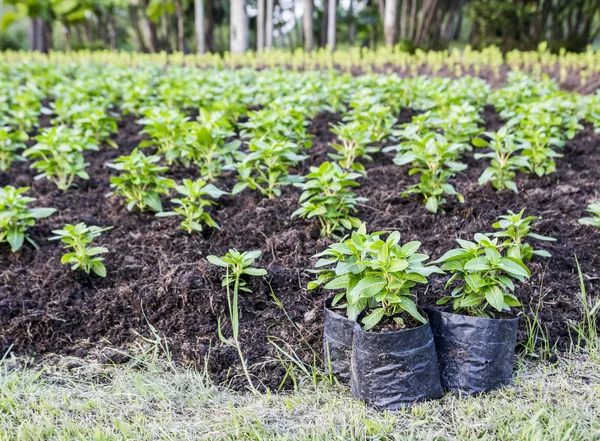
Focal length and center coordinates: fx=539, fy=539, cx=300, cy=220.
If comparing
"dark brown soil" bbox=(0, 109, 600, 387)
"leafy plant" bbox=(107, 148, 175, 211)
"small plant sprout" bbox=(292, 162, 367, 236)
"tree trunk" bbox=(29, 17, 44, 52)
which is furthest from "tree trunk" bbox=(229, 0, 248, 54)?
"small plant sprout" bbox=(292, 162, 367, 236)

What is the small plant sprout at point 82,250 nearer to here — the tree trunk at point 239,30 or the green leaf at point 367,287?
the green leaf at point 367,287

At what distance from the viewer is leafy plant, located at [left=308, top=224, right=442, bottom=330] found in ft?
6.28

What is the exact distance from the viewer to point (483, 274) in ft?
6.85

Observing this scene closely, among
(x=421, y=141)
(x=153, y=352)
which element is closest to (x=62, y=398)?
(x=153, y=352)

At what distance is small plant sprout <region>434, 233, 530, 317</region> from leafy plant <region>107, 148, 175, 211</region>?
1757mm

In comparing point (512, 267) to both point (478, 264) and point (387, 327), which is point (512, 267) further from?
point (387, 327)

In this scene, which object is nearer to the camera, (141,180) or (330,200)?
(330,200)

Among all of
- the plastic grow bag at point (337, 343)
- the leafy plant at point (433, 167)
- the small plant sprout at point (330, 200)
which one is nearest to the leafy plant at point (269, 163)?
the small plant sprout at point (330, 200)

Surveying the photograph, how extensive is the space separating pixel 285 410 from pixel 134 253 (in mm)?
1360

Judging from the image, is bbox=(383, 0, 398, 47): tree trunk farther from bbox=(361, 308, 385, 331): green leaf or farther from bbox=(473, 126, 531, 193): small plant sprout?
bbox=(361, 308, 385, 331): green leaf

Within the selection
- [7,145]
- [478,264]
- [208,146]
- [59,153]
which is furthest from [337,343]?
[7,145]

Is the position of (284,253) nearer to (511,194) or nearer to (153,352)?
(153,352)

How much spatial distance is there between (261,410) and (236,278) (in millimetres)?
685

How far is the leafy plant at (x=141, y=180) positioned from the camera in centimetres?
316
